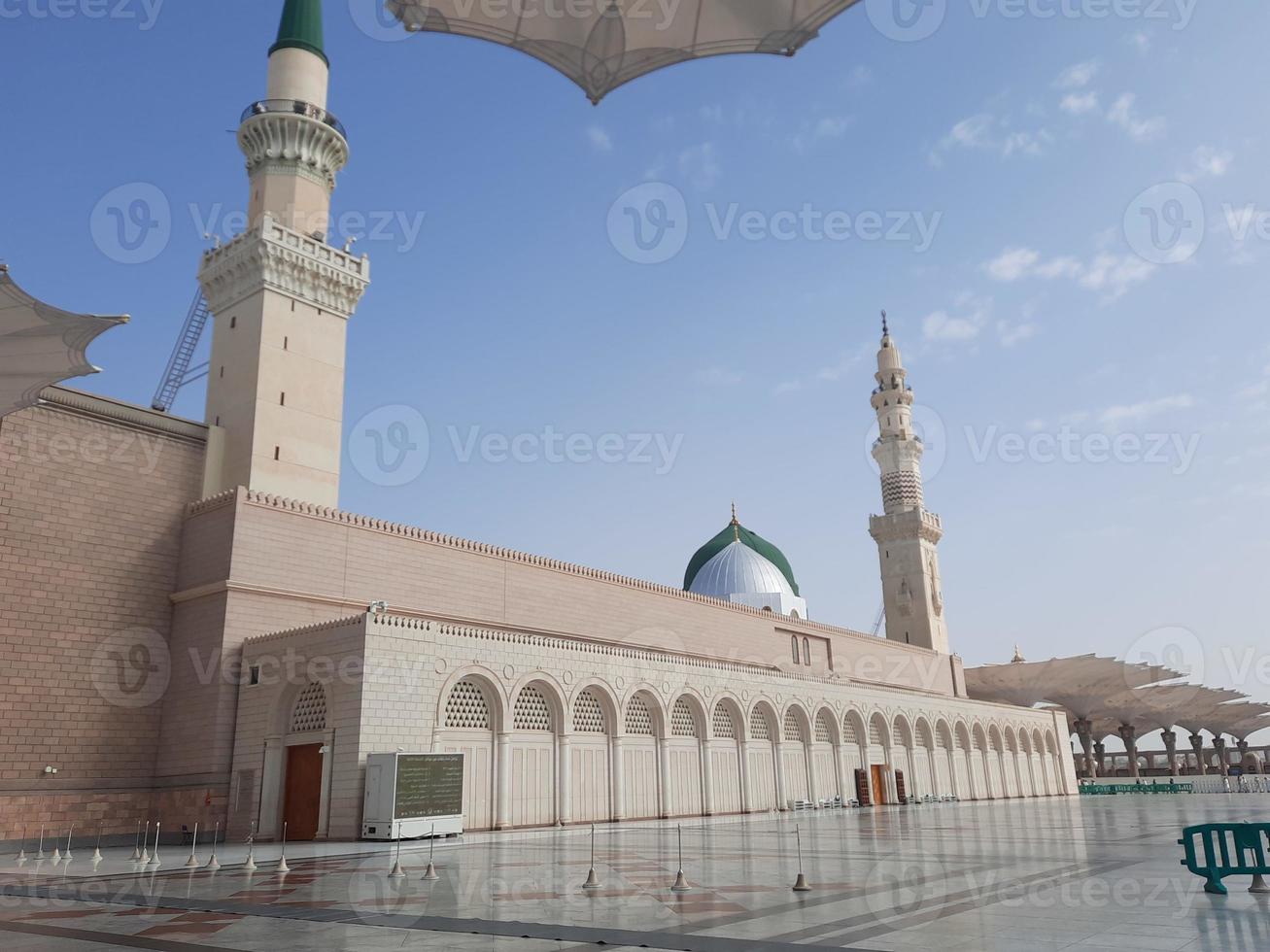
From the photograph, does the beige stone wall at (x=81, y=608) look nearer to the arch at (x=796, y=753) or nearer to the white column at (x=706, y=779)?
the white column at (x=706, y=779)

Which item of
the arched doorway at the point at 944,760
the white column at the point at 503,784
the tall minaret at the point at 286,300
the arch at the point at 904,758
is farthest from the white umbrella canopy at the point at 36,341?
the arched doorway at the point at 944,760

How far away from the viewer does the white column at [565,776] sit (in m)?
23.5

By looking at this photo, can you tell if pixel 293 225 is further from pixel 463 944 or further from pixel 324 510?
pixel 463 944

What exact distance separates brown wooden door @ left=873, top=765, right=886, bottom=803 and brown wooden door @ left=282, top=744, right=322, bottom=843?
2323 cm

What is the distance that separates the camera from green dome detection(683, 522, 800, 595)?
55.9m

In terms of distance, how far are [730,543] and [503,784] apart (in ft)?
113

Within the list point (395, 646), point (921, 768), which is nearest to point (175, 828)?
point (395, 646)

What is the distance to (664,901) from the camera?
8.66 metres

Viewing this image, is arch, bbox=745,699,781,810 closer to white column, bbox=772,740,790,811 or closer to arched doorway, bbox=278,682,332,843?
white column, bbox=772,740,790,811

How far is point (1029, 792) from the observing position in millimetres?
51250

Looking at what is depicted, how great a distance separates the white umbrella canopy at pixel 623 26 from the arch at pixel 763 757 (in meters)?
24.1

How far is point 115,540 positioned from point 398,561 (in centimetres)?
698

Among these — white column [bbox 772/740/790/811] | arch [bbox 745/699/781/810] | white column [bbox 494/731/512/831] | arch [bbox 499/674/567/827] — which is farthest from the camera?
white column [bbox 772/740/790/811]

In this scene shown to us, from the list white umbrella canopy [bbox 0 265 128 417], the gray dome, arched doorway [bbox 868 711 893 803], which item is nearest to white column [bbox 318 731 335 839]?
white umbrella canopy [bbox 0 265 128 417]
